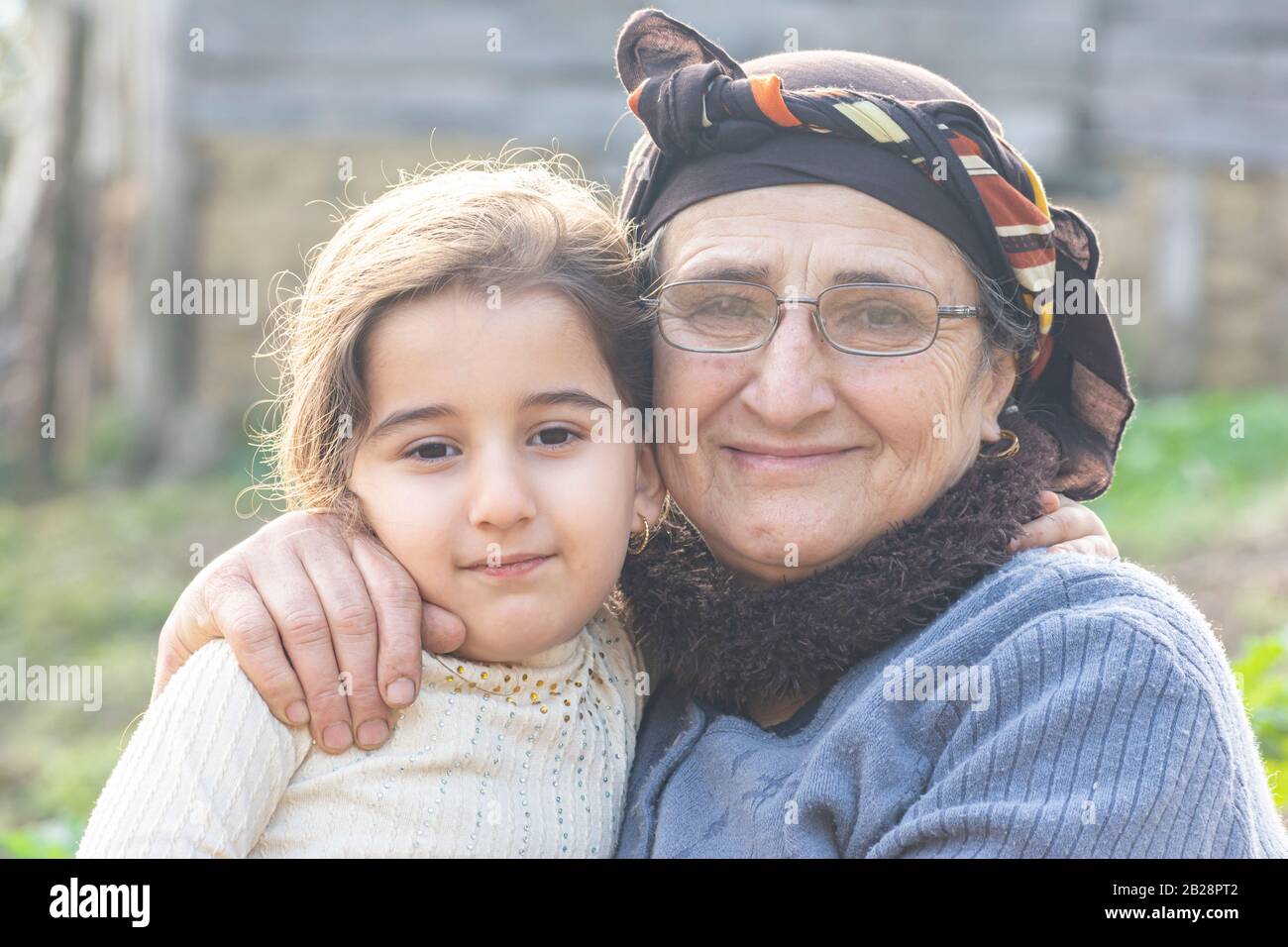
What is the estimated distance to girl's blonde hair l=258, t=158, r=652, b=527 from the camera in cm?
226

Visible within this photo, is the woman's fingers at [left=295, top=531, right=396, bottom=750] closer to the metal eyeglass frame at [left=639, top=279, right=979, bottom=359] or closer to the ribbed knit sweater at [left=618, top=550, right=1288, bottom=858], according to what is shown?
the ribbed knit sweater at [left=618, top=550, right=1288, bottom=858]

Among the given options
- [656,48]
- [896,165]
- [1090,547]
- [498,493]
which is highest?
[656,48]

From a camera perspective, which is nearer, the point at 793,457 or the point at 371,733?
the point at 371,733

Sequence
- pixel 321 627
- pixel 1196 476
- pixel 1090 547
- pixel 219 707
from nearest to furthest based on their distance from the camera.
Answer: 1. pixel 219 707
2. pixel 321 627
3. pixel 1090 547
4. pixel 1196 476

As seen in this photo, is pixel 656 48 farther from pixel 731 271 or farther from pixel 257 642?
pixel 257 642

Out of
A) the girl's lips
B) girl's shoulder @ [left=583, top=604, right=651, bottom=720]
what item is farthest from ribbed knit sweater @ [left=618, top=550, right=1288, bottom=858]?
the girl's lips

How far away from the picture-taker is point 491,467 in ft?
7.06

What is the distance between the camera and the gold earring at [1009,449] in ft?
8.21

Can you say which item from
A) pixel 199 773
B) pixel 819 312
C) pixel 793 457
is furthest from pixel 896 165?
pixel 199 773

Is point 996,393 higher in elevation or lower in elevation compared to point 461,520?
higher

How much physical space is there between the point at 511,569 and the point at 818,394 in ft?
1.98

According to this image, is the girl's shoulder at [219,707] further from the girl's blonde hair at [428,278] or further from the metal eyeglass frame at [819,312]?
the metal eyeglass frame at [819,312]
